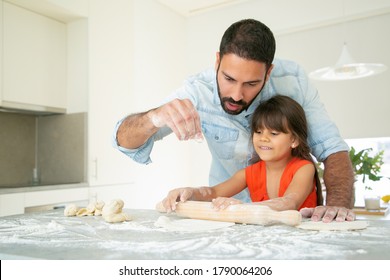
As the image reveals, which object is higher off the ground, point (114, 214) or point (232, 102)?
point (232, 102)

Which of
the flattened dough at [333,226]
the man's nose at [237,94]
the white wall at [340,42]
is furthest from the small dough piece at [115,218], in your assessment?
the white wall at [340,42]

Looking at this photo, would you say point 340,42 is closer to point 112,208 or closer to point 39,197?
point 39,197

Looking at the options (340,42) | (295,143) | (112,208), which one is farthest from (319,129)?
(340,42)

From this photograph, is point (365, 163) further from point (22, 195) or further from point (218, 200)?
point (22, 195)

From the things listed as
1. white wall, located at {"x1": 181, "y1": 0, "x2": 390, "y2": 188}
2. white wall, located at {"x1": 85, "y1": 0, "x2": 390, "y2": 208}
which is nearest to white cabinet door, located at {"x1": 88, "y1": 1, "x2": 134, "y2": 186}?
white wall, located at {"x1": 85, "y1": 0, "x2": 390, "y2": 208}

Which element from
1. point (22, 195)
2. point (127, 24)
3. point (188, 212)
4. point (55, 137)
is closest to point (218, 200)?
point (188, 212)

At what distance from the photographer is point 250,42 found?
1131 mm

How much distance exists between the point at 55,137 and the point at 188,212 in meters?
1.97

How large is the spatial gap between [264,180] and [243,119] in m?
0.24

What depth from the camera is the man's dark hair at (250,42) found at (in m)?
1.12

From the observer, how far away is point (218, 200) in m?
0.89

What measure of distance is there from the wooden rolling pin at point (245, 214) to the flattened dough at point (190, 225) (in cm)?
2

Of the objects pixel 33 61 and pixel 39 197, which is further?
pixel 33 61

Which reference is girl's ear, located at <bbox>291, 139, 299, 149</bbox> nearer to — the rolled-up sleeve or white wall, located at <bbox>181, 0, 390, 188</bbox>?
the rolled-up sleeve
